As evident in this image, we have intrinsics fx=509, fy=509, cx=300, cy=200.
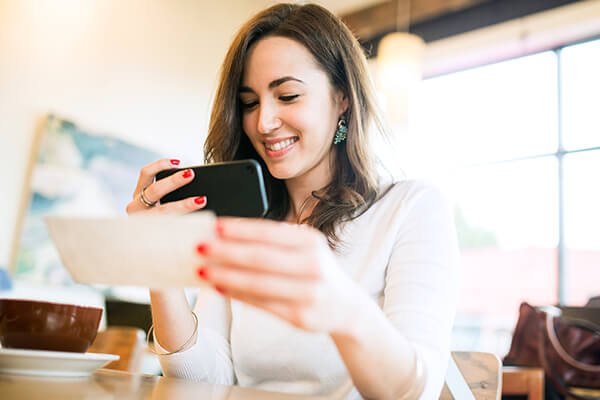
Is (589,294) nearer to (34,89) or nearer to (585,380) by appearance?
(585,380)

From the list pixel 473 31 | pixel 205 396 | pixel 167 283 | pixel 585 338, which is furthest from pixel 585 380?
pixel 473 31

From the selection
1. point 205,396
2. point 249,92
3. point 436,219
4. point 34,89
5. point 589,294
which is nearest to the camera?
point 205,396

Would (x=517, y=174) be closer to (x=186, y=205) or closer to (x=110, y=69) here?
(x=110, y=69)

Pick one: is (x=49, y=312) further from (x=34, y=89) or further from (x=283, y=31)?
(x=34, y=89)

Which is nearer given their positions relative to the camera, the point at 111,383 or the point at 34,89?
the point at 111,383

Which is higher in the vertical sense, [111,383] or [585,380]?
[111,383]

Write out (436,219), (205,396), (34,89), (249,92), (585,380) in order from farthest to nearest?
(34,89)
(585,380)
(249,92)
(436,219)
(205,396)

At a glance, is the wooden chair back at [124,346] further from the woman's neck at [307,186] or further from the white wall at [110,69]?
the white wall at [110,69]

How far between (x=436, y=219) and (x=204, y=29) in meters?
3.55

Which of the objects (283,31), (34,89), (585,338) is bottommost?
(585,338)

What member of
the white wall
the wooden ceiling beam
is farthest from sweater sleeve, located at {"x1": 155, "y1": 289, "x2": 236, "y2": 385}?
the wooden ceiling beam

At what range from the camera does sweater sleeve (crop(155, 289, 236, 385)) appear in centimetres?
89

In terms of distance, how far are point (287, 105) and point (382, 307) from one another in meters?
0.45

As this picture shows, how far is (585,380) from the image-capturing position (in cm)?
190
